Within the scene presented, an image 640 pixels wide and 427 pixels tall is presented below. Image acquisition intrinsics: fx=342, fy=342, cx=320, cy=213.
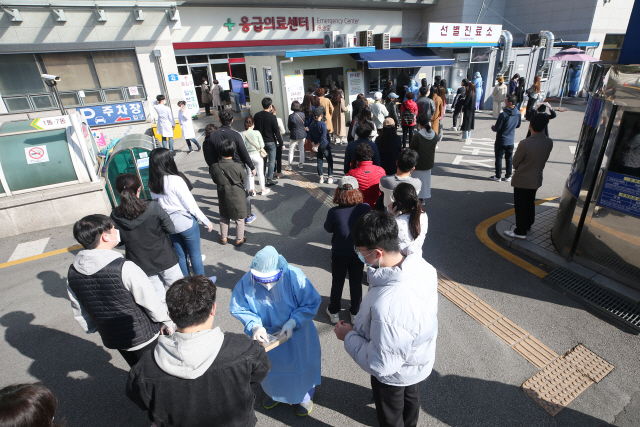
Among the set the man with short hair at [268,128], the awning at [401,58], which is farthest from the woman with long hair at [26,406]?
the awning at [401,58]

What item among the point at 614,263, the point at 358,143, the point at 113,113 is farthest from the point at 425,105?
the point at 113,113

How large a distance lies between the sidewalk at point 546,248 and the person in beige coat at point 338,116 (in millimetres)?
6546

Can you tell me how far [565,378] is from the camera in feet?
10.4

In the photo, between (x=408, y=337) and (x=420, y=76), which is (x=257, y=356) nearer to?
(x=408, y=337)

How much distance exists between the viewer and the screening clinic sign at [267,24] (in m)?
17.0

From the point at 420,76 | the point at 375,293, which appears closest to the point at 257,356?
the point at 375,293

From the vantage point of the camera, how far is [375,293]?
78.7 inches

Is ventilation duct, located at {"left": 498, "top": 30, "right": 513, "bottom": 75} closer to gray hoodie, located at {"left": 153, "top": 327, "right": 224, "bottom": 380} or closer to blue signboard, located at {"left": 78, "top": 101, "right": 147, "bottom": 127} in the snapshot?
blue signboard, located at {"left": 78, "top": 101, "right": 147, "bottom": 127}

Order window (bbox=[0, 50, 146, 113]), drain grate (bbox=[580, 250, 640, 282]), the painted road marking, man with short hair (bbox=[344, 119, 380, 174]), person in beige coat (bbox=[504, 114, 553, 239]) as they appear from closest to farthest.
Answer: drain grate (bbox=[580, 250, 640, 282]) → person in beige coat (bbox=[504, 114, 553, 239]) → man with short hair (bbox=[344, 119, 380, 174]) → the painted road marking → window (bbox=[0, 50, 146, 113])

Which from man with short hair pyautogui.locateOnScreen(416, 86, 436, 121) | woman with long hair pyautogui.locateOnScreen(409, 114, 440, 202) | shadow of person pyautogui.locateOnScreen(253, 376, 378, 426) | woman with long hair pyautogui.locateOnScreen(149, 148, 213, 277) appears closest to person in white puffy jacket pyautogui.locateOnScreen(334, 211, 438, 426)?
shadow of person pyautogui.locateOnScreen(253, 376, 378, 426)

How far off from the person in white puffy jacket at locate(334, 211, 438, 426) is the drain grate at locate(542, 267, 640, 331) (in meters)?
3.03

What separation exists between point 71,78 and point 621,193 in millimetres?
15634

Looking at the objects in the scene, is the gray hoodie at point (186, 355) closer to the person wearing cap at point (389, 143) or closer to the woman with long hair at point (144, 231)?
the woman with long hair at point (144, 231)

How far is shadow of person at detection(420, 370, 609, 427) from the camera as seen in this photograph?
2822 millimetres
